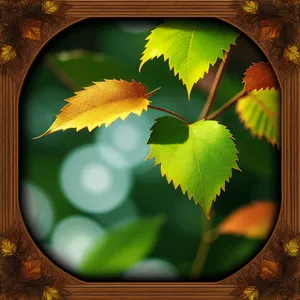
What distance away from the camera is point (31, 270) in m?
0.83

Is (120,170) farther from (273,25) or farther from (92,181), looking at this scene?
(273,25)

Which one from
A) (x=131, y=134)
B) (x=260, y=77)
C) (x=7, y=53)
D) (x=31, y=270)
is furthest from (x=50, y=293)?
(x=260, y=77)

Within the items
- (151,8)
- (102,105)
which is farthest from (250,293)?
(151,8)

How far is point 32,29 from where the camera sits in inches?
33.1

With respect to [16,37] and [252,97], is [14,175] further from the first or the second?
[252,97]

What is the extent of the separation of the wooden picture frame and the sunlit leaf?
0.7 inches

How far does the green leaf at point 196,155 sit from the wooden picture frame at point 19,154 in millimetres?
112

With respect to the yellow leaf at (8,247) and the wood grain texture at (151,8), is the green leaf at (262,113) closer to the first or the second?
the wood grain texture at (151,8)

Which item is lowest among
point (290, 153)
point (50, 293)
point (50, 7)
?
point (50, 293)

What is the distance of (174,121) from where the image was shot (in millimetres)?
829

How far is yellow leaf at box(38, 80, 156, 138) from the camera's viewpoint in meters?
0.81

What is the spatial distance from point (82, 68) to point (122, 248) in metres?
0.34

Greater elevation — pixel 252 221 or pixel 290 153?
pixel 290 153

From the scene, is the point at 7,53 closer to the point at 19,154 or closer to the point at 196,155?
the point at 19,154
